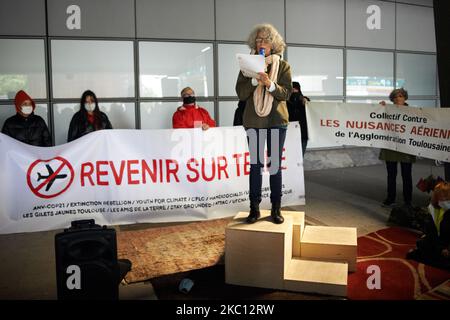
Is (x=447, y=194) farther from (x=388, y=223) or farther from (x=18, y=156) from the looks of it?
(x=18, y=156)

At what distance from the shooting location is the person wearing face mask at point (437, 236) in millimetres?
3826

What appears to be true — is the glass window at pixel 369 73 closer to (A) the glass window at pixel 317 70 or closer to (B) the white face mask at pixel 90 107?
(A) the glass window at pixel 317 70

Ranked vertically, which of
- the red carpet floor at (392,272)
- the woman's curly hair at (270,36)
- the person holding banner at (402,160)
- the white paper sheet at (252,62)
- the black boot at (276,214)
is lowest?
the red carpet floor at (392,272)

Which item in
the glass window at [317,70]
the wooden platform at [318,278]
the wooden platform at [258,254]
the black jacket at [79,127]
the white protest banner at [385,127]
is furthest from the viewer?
the glass window at [317,70]

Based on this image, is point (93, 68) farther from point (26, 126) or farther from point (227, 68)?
point (227, 68)

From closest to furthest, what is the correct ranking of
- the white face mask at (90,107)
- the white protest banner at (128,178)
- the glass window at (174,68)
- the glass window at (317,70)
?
the white protest banner at (128,178) → the white face mask at (90,107) → the glass window at (174,68) → the glass window at (317,70)

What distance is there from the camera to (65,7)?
7.08m

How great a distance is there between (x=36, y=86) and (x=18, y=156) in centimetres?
266

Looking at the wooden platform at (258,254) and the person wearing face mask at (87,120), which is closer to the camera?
the wooden platform at (258,254)

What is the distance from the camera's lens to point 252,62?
3.42 meters

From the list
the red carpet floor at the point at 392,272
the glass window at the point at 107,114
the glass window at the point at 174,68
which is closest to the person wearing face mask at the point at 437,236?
the red carpet floor at the point at 392,272

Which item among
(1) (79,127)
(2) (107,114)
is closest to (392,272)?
(1) (79,127)

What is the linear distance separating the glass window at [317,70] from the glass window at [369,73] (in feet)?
1.06

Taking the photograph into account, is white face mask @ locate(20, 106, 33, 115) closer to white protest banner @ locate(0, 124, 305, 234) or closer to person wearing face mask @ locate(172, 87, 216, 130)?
white protest banner @ locate(0, 124, 305, 234)
